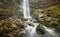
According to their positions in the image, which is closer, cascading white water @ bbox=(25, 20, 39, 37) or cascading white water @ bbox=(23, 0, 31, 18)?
cascading white water @ bbox=(25, 20, 39, 37)

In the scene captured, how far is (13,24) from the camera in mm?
4523

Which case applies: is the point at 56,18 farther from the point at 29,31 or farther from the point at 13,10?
the point at 13,10

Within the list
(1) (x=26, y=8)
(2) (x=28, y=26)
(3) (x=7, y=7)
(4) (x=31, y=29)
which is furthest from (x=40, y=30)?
(3) (x=7, y=7)

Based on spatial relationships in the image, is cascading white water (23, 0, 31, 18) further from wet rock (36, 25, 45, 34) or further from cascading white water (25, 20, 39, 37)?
wet rock (36, 25, 45, 34)

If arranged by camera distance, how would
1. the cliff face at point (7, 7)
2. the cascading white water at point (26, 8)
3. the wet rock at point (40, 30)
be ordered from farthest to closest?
the cascading white water at point (26, 8) < the cliff face at point (7, 7) < the wet rock at point (40, 30)

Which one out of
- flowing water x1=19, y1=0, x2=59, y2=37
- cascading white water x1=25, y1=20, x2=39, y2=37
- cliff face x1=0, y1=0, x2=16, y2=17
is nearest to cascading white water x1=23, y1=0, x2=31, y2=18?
flowing water x1=19, y1=0, x2=59, y2=37

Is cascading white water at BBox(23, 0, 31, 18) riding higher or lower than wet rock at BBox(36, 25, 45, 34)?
higher

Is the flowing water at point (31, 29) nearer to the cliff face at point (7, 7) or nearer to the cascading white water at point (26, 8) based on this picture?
the cascading white water at point (26, 8)

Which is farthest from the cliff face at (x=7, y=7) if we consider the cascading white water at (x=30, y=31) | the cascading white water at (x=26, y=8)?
the cascading white water at (x=30, y=31)

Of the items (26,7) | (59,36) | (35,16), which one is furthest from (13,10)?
(59,36)

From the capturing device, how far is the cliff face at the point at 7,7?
4805mm

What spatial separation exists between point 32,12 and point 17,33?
51.0 inches

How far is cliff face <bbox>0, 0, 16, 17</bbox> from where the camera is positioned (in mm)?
4805

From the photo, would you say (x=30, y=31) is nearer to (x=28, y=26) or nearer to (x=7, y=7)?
(x=28, y=26)
